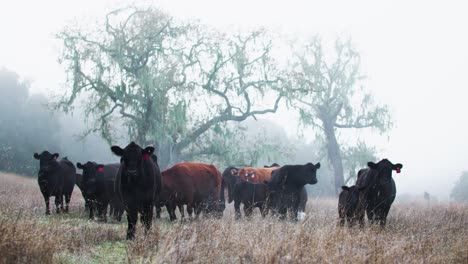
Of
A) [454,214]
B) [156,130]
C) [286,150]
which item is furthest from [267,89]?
[454,214]

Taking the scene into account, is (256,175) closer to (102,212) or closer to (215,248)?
(102,212)

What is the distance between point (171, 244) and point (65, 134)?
39.0 metres

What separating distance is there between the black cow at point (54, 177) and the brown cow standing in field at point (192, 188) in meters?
2.58

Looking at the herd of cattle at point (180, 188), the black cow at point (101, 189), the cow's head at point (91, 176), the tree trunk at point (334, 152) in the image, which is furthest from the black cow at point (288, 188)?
the tree trunk at point (334, 152)

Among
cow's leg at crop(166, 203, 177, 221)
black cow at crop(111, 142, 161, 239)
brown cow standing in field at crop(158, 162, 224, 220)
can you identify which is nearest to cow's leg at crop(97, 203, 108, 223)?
brown cow standing in field at crop(158, 162, 224, 220)

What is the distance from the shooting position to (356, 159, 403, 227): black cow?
948 cm

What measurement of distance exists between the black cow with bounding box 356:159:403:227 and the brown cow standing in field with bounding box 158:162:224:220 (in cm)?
339

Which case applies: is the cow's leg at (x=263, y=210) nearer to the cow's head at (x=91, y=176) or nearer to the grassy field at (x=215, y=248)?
the grassy field at (x=215, y=248)

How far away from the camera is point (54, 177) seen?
12.7 m

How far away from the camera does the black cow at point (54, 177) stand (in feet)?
40.8

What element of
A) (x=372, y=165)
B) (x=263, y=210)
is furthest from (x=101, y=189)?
(x=372, y=165)

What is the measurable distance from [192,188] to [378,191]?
4.41 metres

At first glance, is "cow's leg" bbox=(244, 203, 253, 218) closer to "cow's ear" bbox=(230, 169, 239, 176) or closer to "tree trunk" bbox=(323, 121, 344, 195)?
"cow's ear" bbox=(230, 169, 239, 176)

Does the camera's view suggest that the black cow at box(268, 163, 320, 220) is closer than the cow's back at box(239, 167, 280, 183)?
Yes
